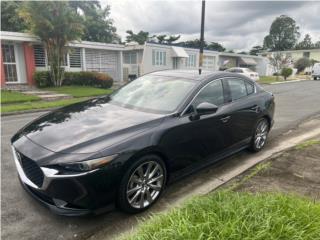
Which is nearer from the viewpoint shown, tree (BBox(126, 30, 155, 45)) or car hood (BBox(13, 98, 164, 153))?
car hood (BBox(13, 98, 164, 153))

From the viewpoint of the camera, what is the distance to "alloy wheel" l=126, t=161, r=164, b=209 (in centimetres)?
289

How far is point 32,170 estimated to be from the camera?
2.69m

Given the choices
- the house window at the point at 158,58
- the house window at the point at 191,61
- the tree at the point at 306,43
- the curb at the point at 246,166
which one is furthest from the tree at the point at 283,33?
the curb at the point at 246,166

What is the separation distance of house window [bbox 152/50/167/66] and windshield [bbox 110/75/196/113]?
67.8ft

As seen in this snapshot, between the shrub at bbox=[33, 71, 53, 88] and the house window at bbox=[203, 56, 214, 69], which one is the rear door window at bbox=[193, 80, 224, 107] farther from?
the house window at bbox=[203, 56, 214, 69]

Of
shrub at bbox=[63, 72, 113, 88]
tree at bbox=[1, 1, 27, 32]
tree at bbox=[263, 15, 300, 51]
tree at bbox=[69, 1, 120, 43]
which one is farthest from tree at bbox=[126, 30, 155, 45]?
tree at bbox=[263, 15, 300, 51]

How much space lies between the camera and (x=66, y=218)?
114 inches

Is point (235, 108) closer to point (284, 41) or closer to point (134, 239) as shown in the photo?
point (134, 239)

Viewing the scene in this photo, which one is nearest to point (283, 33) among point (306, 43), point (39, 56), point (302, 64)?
point (306, 43)

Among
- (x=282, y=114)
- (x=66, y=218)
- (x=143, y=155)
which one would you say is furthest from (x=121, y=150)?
(x=282, y=114)

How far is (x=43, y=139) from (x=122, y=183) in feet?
3.32

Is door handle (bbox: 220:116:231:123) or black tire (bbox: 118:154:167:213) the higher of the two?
door handle (bbox: 220:116:231:123)

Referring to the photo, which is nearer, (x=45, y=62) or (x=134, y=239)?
(x=134, y=239)

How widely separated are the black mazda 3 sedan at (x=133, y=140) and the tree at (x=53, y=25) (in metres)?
12.6
